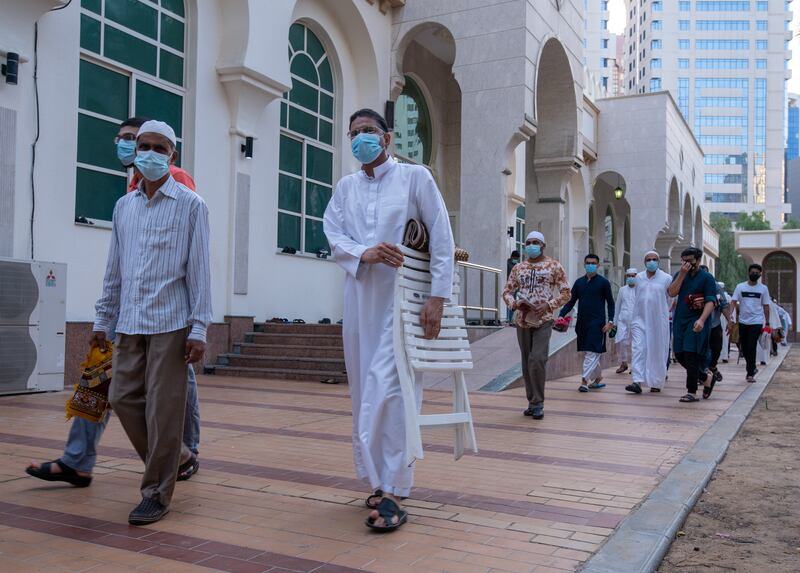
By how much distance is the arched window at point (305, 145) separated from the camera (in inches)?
586

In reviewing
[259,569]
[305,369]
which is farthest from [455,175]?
[259,569]

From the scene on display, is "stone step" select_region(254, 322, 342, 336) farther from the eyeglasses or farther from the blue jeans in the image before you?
the eyeglasses

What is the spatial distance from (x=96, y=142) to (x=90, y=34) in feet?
4.71

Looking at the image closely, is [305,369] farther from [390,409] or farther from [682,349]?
[390,409]

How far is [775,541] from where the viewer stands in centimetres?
413

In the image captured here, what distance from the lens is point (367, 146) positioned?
4184 millimetres

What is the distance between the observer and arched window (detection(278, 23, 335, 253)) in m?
14.9

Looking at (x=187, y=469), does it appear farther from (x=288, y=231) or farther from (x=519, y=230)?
(x=519, y=230)

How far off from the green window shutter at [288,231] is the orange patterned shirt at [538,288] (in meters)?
6.79

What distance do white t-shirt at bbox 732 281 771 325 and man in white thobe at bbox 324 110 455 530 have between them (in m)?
11.7

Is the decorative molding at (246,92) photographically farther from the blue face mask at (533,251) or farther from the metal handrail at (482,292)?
the blue face mask at (533,251)

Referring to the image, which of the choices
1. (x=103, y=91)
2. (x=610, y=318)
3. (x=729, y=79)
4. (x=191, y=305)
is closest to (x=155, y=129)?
(x=191, y=305)

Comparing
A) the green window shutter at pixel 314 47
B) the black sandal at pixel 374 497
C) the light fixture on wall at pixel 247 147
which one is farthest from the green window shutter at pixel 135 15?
the black sandal at pixel 374 497

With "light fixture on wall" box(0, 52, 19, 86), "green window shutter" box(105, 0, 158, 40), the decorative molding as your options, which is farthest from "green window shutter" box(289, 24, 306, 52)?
"light fixture on wall" box(0, 52, 19, 86)
